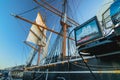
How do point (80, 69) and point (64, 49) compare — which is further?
point (64, 49)

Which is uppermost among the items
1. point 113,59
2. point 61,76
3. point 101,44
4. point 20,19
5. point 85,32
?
point 20,19

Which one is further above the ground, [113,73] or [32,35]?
[32,35]

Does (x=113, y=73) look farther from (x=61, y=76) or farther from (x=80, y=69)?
(x=61, y=76)

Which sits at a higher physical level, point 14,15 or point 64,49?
point 14,15

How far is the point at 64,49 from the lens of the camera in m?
13.3

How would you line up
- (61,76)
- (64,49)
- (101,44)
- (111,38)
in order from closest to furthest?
(111,38) → (101,44) → (61,76) → (64,49)

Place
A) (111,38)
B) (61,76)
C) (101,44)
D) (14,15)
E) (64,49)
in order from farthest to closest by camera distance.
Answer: (14,15) → (64,49) → (61,76) → (101,44) → (111,38)

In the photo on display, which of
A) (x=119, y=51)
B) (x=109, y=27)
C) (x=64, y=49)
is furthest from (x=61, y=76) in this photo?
(x=64, y=49)

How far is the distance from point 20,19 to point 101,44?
16440 millimetres

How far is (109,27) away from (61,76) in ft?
12.2

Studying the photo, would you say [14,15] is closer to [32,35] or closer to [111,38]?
[32,35]

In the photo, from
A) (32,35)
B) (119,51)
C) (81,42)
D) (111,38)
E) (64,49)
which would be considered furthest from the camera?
(32,35)

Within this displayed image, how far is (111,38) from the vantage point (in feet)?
10.1

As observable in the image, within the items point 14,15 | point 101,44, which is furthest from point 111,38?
point 14,15
